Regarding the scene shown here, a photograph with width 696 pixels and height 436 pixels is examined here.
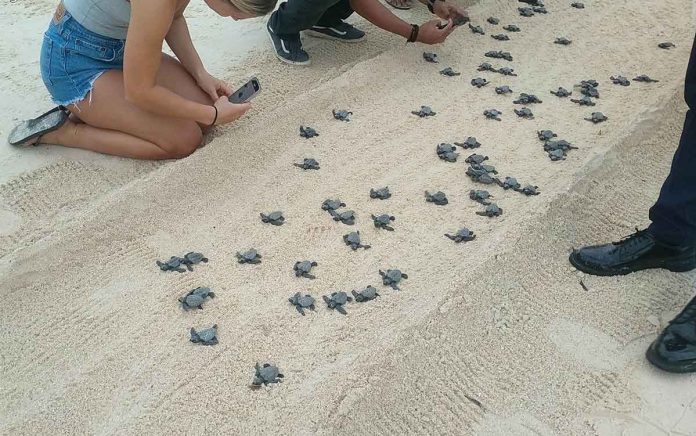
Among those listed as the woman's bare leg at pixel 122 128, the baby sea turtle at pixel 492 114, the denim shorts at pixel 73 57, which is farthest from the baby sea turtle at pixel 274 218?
the baby sea turtle at pixel 492 114

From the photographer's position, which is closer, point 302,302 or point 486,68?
point 302,302

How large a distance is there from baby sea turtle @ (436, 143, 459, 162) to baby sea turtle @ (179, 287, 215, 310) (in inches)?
50.8

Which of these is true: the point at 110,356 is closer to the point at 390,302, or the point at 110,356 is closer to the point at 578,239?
the point at 390,302

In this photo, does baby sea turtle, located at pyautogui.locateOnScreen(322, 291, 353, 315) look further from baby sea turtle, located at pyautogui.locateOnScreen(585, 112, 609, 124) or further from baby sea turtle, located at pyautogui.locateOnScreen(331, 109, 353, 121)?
baby sea turtle, located at pyautogui.locateOnScreen(585, 112, 609, 124)

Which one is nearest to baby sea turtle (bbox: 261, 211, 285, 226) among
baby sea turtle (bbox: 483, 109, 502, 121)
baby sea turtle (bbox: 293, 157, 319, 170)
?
baby sea turtle (bbox: 293, 157, 319, 170)

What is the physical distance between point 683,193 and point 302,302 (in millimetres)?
1315

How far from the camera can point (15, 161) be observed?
2.82 meters

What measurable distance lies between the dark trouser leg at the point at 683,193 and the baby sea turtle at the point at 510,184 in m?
0.64

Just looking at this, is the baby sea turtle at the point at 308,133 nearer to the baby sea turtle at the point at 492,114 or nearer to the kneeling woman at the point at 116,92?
the kneeling woman at the point at 116,92

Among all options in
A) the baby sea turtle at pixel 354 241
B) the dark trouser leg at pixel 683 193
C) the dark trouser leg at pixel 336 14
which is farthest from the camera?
the dark trouser leg at pixel 336 14

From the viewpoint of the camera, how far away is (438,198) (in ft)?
8.78

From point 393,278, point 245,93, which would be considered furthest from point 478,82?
point 393,278

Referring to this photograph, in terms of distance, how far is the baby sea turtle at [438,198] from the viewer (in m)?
2.67

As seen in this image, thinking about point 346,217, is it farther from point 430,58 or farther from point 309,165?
point 430,58
